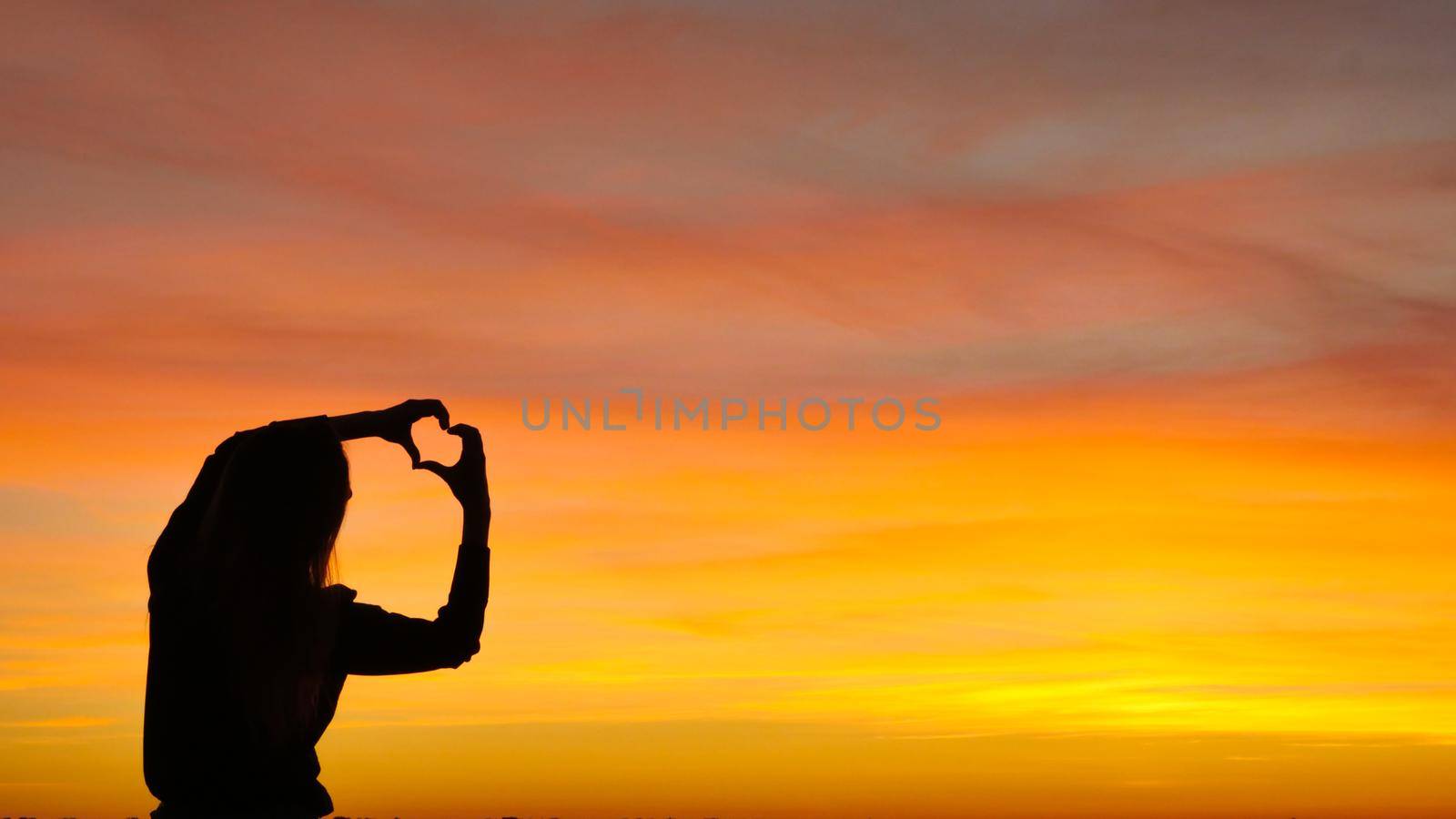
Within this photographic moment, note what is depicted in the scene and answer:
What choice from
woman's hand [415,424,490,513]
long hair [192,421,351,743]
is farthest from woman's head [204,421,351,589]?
woman's hand [415,424,490,513]

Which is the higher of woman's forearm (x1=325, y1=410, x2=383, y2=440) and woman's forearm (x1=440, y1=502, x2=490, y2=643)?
woman's forearm (x1=325, y1=410, x2=383, y2=440)

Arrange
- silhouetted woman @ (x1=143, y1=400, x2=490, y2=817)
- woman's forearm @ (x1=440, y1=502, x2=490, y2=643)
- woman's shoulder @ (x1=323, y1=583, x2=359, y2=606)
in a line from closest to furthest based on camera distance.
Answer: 1. silhouetted woman @ (x1=143, y1=400, x2=490, y2=817)
2. woman's shoulder @ (x1=323, y1=583, x2=359, y2=606)
3. woman's forearm @ (x1=440, y1=502, x2=490, y2=643)

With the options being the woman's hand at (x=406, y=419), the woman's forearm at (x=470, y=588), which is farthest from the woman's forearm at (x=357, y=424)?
the woman's forearm at (x=470, y=588)

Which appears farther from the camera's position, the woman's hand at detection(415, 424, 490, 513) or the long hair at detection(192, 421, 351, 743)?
the woman's hand at detection(415, 424, 490, 513)

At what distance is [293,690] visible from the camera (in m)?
4.92

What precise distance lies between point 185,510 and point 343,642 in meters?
0.68

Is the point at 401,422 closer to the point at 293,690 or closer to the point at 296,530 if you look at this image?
the point at 296,530

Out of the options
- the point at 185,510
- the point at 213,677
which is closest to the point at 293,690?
the point at 213,677

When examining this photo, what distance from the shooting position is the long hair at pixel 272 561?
187 inches

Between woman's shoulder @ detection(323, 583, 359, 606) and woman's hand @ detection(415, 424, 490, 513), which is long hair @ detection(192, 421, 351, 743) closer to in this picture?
woman's shoulder @ detection(323, 583, 359, 606)

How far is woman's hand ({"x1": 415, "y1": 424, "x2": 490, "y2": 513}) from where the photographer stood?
16.7ft

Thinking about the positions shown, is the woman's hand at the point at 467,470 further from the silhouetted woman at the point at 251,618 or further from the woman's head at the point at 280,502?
the woman's head at the point at 280,502

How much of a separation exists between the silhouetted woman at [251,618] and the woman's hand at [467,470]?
21 millimetres

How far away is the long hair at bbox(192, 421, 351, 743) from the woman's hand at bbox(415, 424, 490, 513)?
0.99 ft
